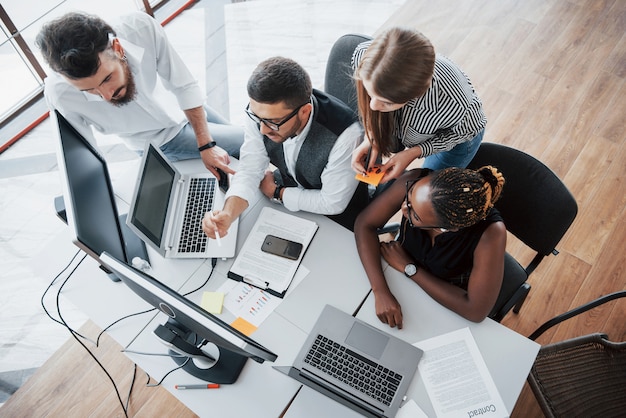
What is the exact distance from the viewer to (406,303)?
5.18ft

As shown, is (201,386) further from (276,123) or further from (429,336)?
(276,123)

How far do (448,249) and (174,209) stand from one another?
1.10 m

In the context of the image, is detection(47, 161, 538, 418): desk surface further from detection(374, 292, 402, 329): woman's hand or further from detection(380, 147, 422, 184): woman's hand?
detection(380, 147, 422, 184): woman's hand

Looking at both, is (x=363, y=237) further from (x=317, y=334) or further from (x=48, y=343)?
(x=48, y=343)

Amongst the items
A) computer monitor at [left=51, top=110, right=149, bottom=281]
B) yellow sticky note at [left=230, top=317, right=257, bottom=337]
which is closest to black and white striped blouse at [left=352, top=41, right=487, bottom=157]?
yellow sticky note at [left=230, top=317, right=257, bottom=337]

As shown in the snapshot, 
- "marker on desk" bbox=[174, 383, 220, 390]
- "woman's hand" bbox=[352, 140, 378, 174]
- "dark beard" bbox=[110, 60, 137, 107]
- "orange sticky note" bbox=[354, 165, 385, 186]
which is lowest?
"marker on desk" bbox=[174, 383, 220, 390]

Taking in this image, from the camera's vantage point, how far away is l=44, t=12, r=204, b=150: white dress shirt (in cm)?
180

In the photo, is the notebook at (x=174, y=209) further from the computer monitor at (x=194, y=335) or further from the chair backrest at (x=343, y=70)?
the chair backrest at (x=343, y=70)

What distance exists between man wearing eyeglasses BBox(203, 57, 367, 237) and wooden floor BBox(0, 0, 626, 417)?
3.89ft

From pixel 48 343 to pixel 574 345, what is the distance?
2569 millimetres

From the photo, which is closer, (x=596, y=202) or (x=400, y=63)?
(x=400, y=63)

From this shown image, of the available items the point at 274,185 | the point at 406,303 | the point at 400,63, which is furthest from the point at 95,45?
the point at 406,303

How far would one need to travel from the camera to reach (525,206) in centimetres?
171

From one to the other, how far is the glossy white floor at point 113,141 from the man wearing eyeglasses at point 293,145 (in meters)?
0.88
